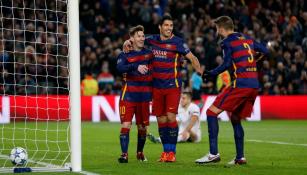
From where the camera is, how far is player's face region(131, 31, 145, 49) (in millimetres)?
11945

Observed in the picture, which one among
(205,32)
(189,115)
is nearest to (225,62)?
(189,115)

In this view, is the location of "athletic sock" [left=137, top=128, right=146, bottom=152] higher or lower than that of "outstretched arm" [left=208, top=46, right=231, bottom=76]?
lower

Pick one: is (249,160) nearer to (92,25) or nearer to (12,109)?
(12,109)

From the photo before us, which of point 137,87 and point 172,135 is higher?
point 137,87

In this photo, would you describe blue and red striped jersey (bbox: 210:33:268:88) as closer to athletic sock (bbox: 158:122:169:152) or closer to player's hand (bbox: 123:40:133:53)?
athletic sock (bbox: 158:122:169:152)

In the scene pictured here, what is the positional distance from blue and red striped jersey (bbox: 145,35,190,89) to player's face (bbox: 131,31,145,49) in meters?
0.22

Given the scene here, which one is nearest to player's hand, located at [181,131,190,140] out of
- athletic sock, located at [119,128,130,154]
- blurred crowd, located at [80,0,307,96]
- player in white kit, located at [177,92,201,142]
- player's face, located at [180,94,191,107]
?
player in white kit, located at [177,92,201,142]

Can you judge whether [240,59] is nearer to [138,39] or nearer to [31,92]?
[138,39]

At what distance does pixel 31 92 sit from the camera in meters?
25.5

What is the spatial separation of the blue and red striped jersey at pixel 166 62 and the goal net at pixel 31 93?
1.88 m

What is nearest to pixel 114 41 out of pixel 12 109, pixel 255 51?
pixel 12 109

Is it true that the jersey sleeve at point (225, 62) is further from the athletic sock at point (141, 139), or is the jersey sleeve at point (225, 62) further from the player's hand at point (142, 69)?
the athletic sock at point (141, 139)

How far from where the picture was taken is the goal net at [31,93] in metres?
14.2

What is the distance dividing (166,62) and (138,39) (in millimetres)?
543
